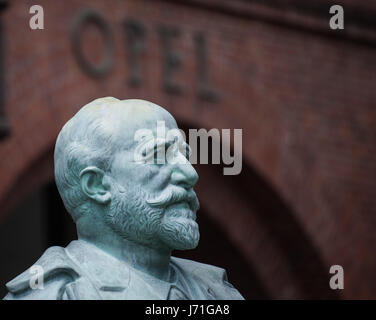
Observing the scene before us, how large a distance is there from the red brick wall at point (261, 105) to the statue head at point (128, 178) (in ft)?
21.9

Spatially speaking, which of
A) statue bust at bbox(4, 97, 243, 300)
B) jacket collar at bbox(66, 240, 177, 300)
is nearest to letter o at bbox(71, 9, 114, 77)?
statue bust at bbox(4, 97, 243, 300)

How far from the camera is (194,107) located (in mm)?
12664

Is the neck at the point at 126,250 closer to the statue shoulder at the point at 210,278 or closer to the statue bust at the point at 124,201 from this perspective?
the statue bust at the point at 124,201

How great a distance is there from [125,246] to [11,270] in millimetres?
9363

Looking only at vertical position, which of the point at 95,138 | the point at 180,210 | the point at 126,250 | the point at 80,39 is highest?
the point at 80,39

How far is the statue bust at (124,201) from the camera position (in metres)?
4.72

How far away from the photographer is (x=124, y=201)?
4.75 m

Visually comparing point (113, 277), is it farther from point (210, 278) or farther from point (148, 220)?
point (210, 278)

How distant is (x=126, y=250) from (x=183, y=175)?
0.97 feet

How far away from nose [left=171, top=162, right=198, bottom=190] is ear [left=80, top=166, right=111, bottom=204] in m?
0.21

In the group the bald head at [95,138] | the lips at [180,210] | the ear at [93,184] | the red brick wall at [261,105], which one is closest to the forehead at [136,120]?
the bald head at [95,138]

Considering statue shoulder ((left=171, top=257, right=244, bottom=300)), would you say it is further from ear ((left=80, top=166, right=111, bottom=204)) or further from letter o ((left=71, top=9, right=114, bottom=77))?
letter o ((left=71, top=9, right=114, bottom=77))

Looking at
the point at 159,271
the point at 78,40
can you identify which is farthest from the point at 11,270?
the point at 159,271

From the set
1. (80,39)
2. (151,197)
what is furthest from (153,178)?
(80,39)
